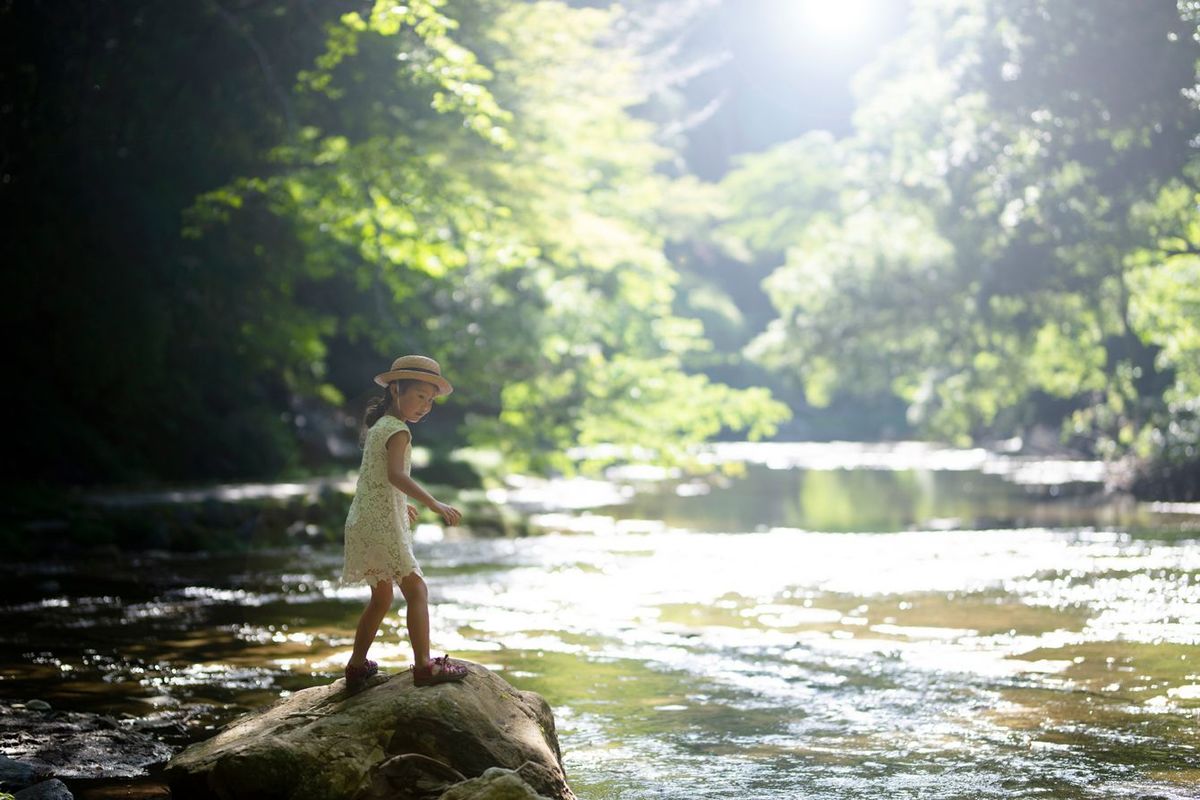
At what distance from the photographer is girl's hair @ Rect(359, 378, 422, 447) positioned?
655 cm

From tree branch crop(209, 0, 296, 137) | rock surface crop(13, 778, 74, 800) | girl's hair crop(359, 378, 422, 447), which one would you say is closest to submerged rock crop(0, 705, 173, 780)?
rock surface crop(13, 778, 74, 800)

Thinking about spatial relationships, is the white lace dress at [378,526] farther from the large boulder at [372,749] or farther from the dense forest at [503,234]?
the dense forest at [503,234]

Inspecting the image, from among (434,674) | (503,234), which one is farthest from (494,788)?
(503,234)

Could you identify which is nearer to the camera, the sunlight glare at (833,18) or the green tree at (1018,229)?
the green tree at (1018,229)

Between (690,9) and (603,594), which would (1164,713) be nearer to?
(603,594)

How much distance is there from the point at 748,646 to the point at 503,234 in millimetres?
11505

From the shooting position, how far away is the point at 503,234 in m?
20.6

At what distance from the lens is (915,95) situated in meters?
30.3

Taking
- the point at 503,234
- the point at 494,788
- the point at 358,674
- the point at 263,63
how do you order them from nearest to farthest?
the point at 494,788 → the point at 358,674 → the point at 263,63 → the point at 503,234

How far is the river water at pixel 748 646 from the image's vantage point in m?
6.79

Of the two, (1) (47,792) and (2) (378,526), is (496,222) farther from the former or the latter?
(1) (47,792)

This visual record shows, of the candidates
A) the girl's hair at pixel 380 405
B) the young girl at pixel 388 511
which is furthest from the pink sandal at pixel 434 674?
the girl's hair at pixel 380 405

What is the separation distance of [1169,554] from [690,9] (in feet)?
77.0

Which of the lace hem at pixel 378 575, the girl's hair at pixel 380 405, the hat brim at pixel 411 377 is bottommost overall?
the lace hem at pixel 378 575
